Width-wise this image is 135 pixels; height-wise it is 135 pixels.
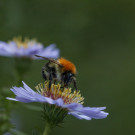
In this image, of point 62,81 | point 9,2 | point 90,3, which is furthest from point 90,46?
point 62,81

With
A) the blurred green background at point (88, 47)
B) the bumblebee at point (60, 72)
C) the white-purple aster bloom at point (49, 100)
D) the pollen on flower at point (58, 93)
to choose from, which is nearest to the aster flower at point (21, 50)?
the blurred green background at point (88, 47)

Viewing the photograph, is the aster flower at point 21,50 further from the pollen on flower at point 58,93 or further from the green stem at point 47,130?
the green stem at point 47,130

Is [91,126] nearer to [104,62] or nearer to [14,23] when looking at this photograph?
[104,62]

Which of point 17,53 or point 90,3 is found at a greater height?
point 90,3

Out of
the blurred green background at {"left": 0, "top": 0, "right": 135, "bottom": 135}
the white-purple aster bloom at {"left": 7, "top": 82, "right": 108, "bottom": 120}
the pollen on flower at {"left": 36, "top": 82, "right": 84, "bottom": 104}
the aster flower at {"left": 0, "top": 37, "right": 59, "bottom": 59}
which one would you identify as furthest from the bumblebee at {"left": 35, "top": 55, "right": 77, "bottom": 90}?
the aster flower at {"left": 0, "top": 37, "right": 59, "bottom": 59}

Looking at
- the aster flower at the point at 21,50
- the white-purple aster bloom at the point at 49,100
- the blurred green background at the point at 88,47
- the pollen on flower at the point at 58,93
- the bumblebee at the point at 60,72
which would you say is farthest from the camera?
the blurred green background at the point at 88,47

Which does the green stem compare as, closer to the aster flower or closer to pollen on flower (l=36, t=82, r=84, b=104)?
pollen on flower (l=36, t=82, r=84, b=104)
